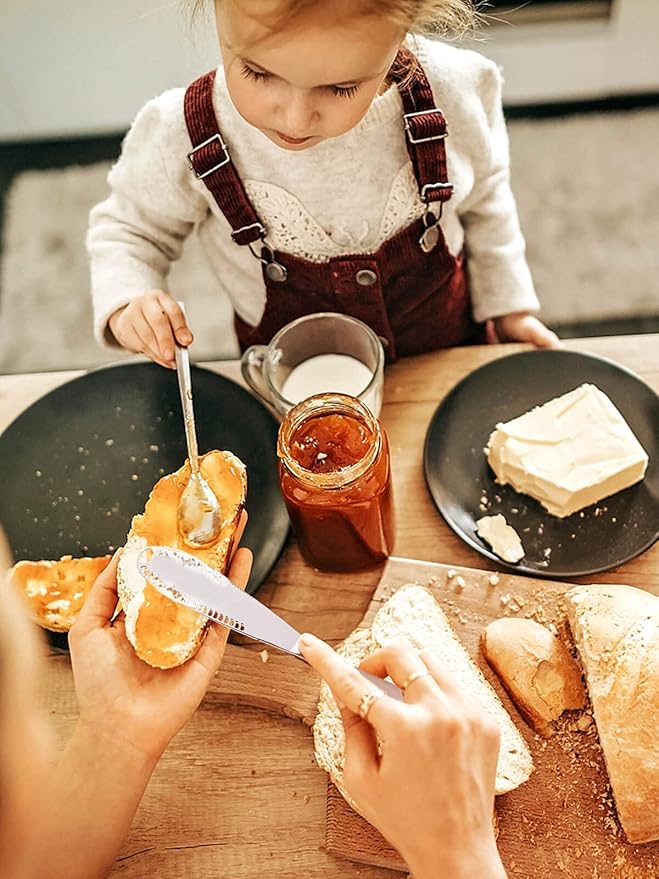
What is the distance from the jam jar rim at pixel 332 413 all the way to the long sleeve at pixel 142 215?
39 cm

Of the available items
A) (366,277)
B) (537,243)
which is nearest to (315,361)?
(366,277)

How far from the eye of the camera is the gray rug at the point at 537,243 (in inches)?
97.6

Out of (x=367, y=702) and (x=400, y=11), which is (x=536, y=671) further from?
(x=400, y=11)

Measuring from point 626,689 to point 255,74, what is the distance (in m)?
0.81

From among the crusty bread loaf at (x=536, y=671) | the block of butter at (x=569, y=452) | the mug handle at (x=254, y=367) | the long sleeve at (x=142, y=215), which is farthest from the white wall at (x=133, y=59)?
the crusty bread loaf at (x=536, y=671)

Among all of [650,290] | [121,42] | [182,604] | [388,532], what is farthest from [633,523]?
[121,42]

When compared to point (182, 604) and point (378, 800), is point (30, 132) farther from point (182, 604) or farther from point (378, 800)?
point (378, 800)

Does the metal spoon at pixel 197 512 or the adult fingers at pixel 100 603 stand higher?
the metal spoon at pixel 197 512

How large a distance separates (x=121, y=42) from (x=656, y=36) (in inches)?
59.7

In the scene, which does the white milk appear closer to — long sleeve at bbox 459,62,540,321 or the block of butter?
the block of butter

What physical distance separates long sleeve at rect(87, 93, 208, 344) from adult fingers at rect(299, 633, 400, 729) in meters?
0.66

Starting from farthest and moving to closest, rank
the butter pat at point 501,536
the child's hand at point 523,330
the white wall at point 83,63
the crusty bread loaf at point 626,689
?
the white wall at point 83,63
the child's hand at point 523,330
the butter pat at point 501,536
the crusty bread loaf at point 626,689

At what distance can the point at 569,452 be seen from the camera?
3.94 ft

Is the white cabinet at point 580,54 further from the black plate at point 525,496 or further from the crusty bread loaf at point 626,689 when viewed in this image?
the crusty bread loaf at point 626,689
